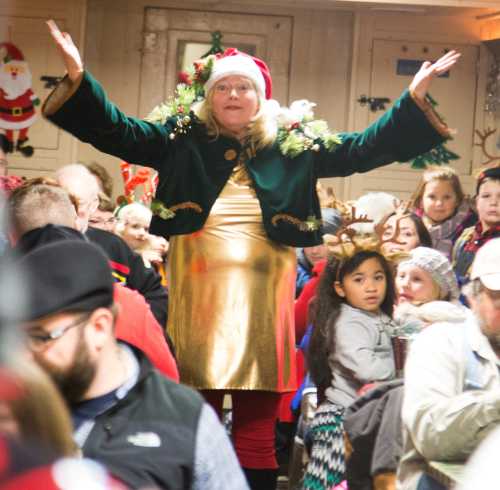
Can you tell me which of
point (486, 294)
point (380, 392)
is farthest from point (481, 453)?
point (380, 392)

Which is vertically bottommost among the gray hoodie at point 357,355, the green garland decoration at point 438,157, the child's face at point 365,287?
the gray hoodie at point 357,355

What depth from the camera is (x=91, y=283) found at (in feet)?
5.02

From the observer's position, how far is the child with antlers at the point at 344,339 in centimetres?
385

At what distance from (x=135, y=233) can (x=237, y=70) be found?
1920mm

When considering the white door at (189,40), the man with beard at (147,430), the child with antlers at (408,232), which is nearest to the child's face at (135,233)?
the child with antlers at (408,232)

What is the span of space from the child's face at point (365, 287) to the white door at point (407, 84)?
4510mm

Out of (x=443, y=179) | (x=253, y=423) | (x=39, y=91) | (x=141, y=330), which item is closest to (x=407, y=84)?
(x=39, y=91)

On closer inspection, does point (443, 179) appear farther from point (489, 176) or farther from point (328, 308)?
point (328, 308)

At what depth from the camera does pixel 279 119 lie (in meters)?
3.58

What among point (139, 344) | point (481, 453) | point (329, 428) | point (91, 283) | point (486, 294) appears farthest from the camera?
point (329, 428)

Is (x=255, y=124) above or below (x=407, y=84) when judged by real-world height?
below

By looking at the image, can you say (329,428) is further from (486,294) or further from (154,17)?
(154,17)

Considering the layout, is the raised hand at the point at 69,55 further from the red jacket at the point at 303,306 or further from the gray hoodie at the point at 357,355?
the red jacket at the point at 303,306

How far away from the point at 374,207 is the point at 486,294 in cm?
302
